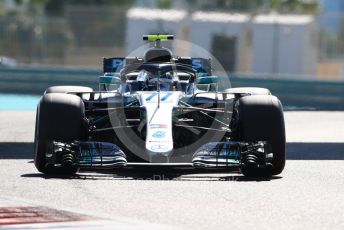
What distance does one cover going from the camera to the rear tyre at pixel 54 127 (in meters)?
11.0

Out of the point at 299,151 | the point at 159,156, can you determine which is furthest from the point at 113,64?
the point at 159,156

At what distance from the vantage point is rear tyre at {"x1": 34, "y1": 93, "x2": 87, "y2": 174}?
11.0 meters

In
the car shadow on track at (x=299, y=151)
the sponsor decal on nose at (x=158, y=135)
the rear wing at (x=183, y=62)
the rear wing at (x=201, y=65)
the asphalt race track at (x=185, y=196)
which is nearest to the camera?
the asphalt race track at (x=185, y=196)

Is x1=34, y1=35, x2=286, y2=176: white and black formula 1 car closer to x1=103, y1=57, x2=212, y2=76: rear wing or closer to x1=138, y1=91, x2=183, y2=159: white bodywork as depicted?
x1=138, y1=91, x2=183, y2=159: white bodywork

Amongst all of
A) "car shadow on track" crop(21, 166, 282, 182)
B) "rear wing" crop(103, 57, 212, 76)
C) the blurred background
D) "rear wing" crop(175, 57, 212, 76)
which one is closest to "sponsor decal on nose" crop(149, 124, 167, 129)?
"car shadow on track" crop(21, 166, 282, 182)

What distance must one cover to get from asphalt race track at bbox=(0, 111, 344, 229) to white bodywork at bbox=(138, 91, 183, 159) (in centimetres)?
33

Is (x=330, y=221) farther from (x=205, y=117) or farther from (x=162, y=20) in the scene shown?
(x=162, y=20)

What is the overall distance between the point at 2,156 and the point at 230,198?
4565 mm

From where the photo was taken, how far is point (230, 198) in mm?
9539

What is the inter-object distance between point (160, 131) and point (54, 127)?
1.10 metres

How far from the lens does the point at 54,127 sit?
11.1 m

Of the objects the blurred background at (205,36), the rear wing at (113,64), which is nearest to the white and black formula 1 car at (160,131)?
the rear wing at (113,64)

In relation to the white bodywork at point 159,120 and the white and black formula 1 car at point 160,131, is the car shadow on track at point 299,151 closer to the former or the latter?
the white and black formula 1 car at point 160,131

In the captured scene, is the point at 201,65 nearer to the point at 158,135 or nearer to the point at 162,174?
the point at 162,174
